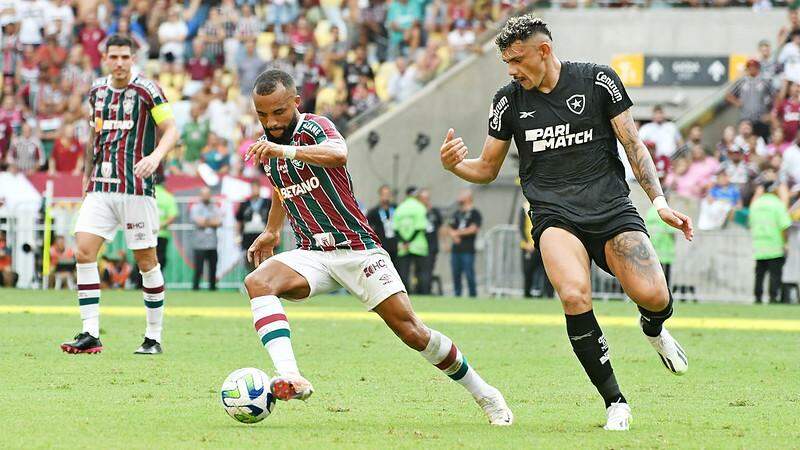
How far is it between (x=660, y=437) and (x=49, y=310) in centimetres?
1229

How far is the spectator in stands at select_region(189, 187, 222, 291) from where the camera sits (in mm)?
26156

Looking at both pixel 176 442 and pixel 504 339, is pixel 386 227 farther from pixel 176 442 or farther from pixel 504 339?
pixel 176 442

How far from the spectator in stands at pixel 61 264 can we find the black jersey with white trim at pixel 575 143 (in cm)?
1830

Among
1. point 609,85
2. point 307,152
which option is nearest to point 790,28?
point 609,85

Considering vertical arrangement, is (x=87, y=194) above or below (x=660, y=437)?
above

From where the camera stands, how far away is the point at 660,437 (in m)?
7.63

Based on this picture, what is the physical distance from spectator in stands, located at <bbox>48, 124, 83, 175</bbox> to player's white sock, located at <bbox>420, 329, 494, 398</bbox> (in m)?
20.9

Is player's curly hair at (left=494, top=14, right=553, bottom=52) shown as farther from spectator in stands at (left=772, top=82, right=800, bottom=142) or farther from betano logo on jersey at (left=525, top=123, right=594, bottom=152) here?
spectator in stands at (left=772, top=82, right=800, bottom=142)

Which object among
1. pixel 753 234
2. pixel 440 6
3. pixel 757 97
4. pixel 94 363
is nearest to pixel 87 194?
pixel 94 363

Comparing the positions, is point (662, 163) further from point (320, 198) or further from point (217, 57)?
point (320, 198)

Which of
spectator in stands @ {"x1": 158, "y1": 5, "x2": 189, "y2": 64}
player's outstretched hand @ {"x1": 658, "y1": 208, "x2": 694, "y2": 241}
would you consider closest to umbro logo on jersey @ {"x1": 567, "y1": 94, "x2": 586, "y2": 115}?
player's outstretched hand @ {"x1": 658, "y1": 208, "x2": 694, "y2": 241}

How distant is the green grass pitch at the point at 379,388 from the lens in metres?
7.57

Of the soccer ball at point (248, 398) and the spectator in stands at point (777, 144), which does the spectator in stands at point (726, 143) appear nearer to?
the spectator in stands at point (777, 144)

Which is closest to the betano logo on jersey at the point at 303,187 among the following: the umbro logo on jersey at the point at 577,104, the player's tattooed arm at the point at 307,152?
the player's tattooed arm at the point at 307,152
